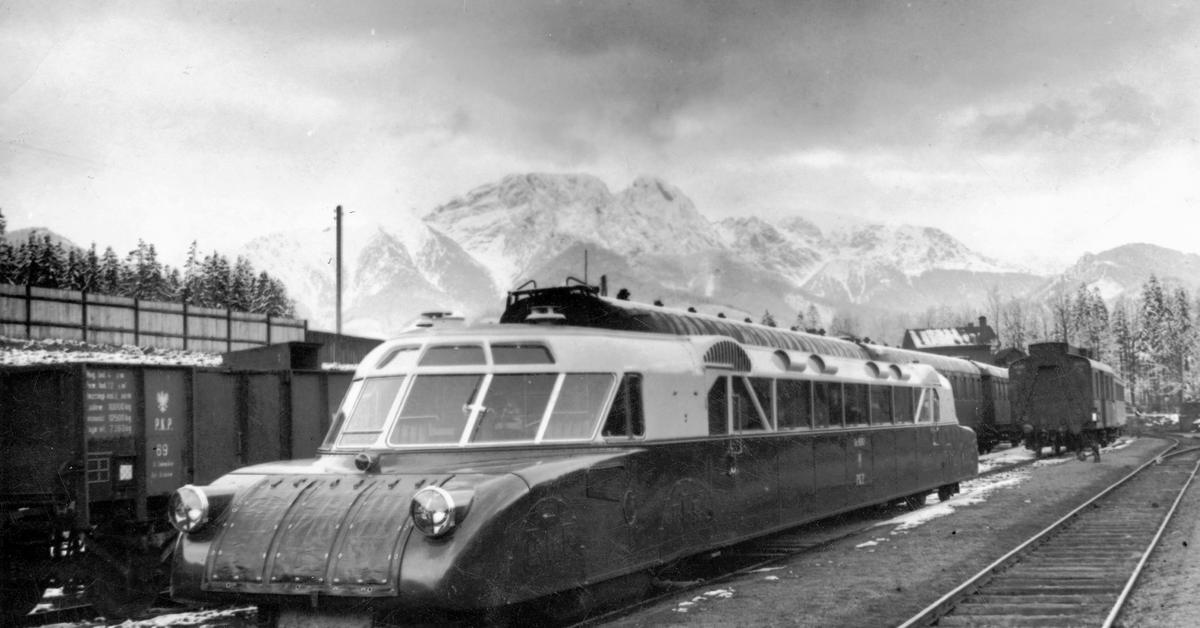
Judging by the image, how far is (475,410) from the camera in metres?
8.34

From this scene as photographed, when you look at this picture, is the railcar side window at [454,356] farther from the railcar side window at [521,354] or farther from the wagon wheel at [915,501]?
the wagon wheel at [915,501]

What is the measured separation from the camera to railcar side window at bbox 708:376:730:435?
34.1 feet

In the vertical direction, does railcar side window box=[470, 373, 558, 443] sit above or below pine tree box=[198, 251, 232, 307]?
below

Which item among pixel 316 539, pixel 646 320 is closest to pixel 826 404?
pixel 646 320

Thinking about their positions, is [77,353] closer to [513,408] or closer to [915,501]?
[915,501]

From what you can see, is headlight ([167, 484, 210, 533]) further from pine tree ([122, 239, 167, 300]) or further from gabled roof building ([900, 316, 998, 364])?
gabled roof building ([900, 316, 998, 364])

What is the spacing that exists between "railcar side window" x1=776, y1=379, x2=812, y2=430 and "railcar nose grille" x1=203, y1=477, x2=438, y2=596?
5738mm

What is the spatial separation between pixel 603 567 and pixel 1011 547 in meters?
7.09

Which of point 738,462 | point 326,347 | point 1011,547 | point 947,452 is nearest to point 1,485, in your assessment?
point 738,462

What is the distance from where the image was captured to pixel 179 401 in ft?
38.0

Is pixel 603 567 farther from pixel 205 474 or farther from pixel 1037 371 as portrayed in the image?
pixel 1037 371

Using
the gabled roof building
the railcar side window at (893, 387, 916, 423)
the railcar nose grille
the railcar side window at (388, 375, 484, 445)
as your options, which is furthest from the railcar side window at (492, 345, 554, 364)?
the gabled roof building

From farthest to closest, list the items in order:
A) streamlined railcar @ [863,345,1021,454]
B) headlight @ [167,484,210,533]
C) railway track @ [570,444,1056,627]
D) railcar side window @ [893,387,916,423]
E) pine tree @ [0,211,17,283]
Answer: pine tree @ [0,211,17,283] < streamlined railcar @ [863,345,1021,454] < railcar side window @ [893,387,916,423] < railway track @ [570,444,1056,627] < headlight @ [167,484,210,533]

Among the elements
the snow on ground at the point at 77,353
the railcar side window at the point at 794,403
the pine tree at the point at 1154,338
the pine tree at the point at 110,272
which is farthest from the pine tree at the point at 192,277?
the pine tree at the point at 1154,338
